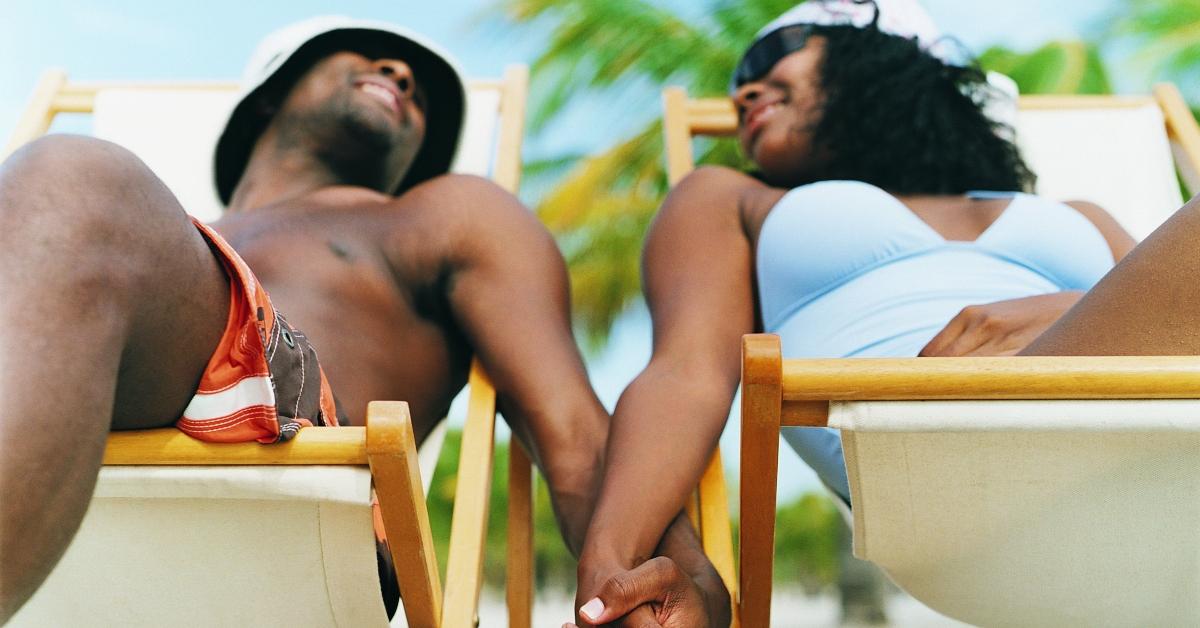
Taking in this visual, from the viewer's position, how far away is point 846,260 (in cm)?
163

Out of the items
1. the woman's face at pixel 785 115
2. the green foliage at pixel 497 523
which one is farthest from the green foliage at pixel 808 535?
the woman's face at pixel 785 115

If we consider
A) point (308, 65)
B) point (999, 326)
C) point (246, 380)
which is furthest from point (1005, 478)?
point (308, 65)

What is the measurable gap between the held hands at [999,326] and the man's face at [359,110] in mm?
1030

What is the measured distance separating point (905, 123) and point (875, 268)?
44cm

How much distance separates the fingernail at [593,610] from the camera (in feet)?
3.82

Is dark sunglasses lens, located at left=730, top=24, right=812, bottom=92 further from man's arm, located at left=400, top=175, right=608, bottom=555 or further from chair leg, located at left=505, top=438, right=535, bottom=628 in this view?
chair leg, located at left=505, top=438, right=535, bottom=628

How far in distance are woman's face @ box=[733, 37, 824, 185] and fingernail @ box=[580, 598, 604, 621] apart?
985 millimetres

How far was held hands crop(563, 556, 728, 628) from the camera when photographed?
1.17 meters

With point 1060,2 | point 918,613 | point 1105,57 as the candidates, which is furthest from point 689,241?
point 918,613

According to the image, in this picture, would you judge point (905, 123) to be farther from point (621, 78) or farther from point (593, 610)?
point (621, 78)

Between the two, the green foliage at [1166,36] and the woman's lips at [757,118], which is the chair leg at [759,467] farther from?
the green foliage at [1166,36]

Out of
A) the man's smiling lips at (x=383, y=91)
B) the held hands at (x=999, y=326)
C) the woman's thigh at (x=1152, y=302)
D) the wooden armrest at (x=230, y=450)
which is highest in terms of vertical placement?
the woman's thigh at (x=1152, y=302)

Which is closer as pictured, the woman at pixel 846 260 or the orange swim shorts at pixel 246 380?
the orange swim shorts at pixel 246 380

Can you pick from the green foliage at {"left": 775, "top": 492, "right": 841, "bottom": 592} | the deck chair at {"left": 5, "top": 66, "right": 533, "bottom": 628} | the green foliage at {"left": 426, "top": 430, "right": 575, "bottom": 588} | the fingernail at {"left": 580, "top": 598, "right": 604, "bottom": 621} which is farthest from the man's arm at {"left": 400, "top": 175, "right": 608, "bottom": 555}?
the green foliage at {"left": 775, "top": 492, "right": 841, "bottom": 592}
